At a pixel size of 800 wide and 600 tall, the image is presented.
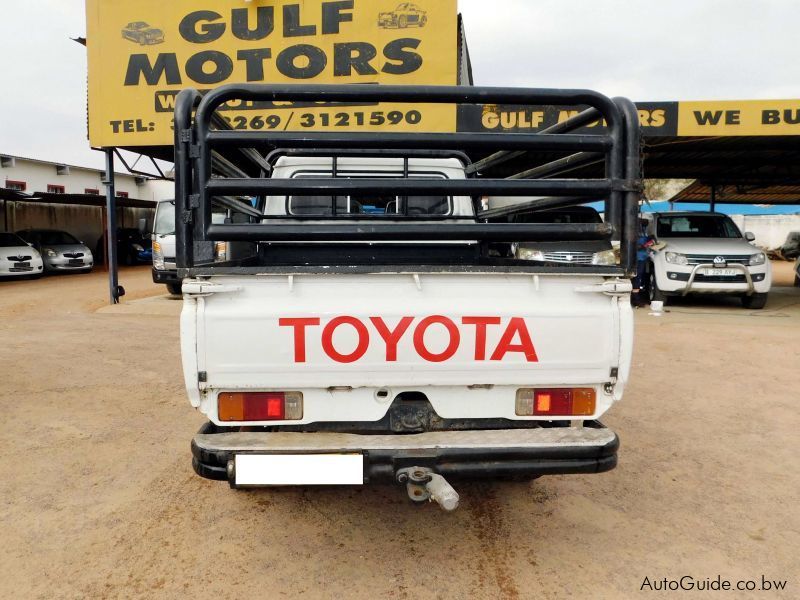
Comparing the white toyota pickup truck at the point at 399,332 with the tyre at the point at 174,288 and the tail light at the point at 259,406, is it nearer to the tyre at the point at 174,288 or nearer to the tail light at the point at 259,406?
the tail light at the point at 259,406

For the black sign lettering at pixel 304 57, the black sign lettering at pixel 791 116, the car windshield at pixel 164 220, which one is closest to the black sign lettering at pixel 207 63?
the black sign lettering at pixel 304 57

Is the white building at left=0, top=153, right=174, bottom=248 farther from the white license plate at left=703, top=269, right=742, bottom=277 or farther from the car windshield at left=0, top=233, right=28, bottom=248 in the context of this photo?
the white license plate at left=703, top=269, right=742, bottom=277

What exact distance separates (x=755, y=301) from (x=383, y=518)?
→ 986cm

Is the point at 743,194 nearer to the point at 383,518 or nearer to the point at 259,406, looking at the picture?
the point at 383,518

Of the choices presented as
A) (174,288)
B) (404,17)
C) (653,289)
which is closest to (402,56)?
(404,17)

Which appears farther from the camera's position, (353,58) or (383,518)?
(353,58)

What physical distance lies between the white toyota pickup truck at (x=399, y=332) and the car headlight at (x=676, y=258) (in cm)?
855

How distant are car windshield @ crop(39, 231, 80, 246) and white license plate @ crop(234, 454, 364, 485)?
20621 millimetres

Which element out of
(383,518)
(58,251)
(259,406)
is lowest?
(383,518)

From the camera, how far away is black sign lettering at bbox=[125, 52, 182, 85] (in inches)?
417

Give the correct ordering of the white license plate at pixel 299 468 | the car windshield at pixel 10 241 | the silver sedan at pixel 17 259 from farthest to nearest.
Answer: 1. the car windshield at pixel 10 241
2. the silver sedan at pixel 17 259
3. the white license plate at pixel 299 468

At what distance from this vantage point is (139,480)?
353 centimetres

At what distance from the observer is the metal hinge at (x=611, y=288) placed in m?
2.40

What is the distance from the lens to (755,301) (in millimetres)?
10641
